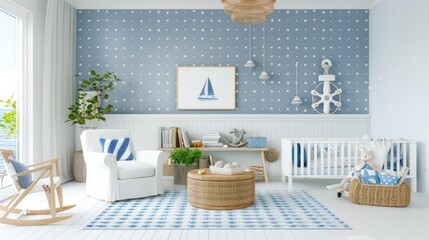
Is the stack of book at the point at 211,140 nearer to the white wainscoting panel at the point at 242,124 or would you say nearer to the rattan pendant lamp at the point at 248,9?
the white wainscoting panel at the point at 242,124

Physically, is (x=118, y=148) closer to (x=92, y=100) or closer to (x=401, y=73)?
(x=92, y=100)

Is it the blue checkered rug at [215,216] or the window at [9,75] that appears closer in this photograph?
the blue checkered rug at [215,216]

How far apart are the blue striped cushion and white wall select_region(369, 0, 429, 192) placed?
3.47 meters

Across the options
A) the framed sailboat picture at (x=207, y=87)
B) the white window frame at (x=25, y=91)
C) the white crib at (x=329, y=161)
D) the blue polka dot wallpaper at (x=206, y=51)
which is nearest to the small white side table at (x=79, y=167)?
the white window frame at (x=25, y=91)

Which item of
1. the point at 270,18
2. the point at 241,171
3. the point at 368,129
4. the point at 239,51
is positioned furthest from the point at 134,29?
the point at 368,129

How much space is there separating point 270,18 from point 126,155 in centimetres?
304

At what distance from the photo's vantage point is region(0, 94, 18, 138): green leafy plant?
467 centimetres

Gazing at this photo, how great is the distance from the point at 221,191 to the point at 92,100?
8.74 ft

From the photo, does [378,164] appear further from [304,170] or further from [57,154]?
[57,154]

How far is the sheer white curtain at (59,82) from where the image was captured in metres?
5.26

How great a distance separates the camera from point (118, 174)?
4348mm

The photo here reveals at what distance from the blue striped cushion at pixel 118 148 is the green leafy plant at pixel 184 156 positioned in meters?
0.70

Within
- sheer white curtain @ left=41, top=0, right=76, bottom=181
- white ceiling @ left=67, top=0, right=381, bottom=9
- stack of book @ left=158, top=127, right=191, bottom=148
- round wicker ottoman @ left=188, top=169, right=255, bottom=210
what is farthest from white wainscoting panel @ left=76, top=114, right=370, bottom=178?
round wicker ottoman @ left=188, top=169, right=255, bottom=210

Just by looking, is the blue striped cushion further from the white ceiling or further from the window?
the white ceiling
